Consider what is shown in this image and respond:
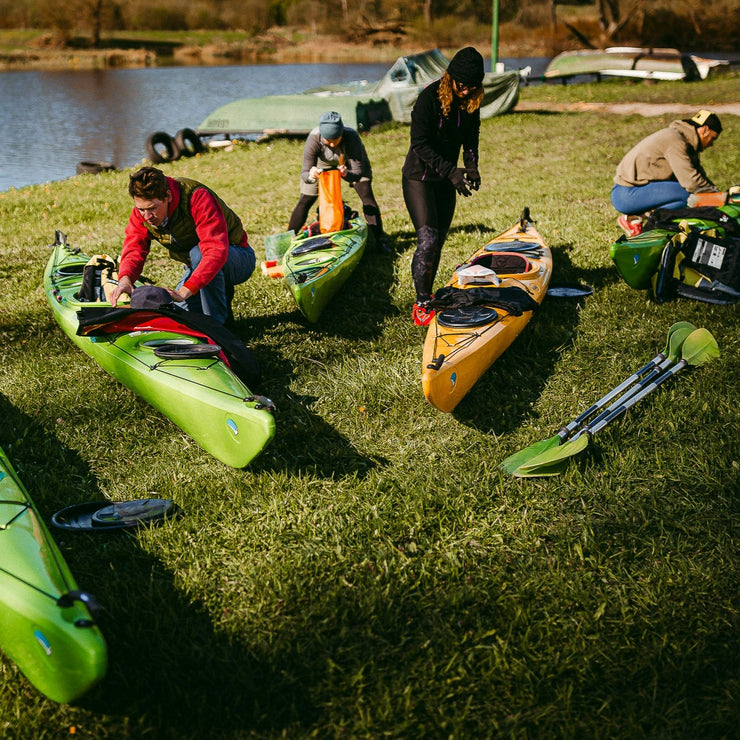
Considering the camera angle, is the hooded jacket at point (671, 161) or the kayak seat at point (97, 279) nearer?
the kayak seat at point (97, 279)

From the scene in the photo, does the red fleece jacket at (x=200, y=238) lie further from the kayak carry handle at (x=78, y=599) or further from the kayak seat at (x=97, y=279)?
the kayak carry handle at (x=78, y=599)

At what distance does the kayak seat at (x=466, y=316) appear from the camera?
408 cm

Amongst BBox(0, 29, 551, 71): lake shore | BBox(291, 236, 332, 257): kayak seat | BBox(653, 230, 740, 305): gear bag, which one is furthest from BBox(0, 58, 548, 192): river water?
BBox(653, 230, 740, 305): gear bag

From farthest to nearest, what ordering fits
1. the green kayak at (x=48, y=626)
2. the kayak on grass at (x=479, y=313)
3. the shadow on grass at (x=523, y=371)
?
1. the shadow on grass at (x=523, y=371)
2. the kayak on grass at (x=479, y=313)
3. the green kayak at (x=48, y=626)

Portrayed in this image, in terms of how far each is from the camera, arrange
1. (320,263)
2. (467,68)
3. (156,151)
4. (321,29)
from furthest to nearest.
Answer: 1. (321,29)
2. (156,151)
3. (320,263)
4. (467,68)

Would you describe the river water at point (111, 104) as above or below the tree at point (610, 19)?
below

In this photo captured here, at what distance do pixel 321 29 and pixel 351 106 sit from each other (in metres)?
40.8

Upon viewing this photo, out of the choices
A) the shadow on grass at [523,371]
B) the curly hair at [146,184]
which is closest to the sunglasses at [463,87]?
the shadow on grass at [523,371]

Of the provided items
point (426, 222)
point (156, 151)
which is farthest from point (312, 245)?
point (156, 151)

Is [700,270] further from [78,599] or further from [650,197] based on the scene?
[78,599]

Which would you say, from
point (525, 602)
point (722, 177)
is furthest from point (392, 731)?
point (722, 177)

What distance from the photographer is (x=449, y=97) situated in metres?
4.46

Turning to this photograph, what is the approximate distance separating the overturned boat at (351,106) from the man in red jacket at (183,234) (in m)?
10.7

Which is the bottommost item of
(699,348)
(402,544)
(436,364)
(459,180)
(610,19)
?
(402,544)
